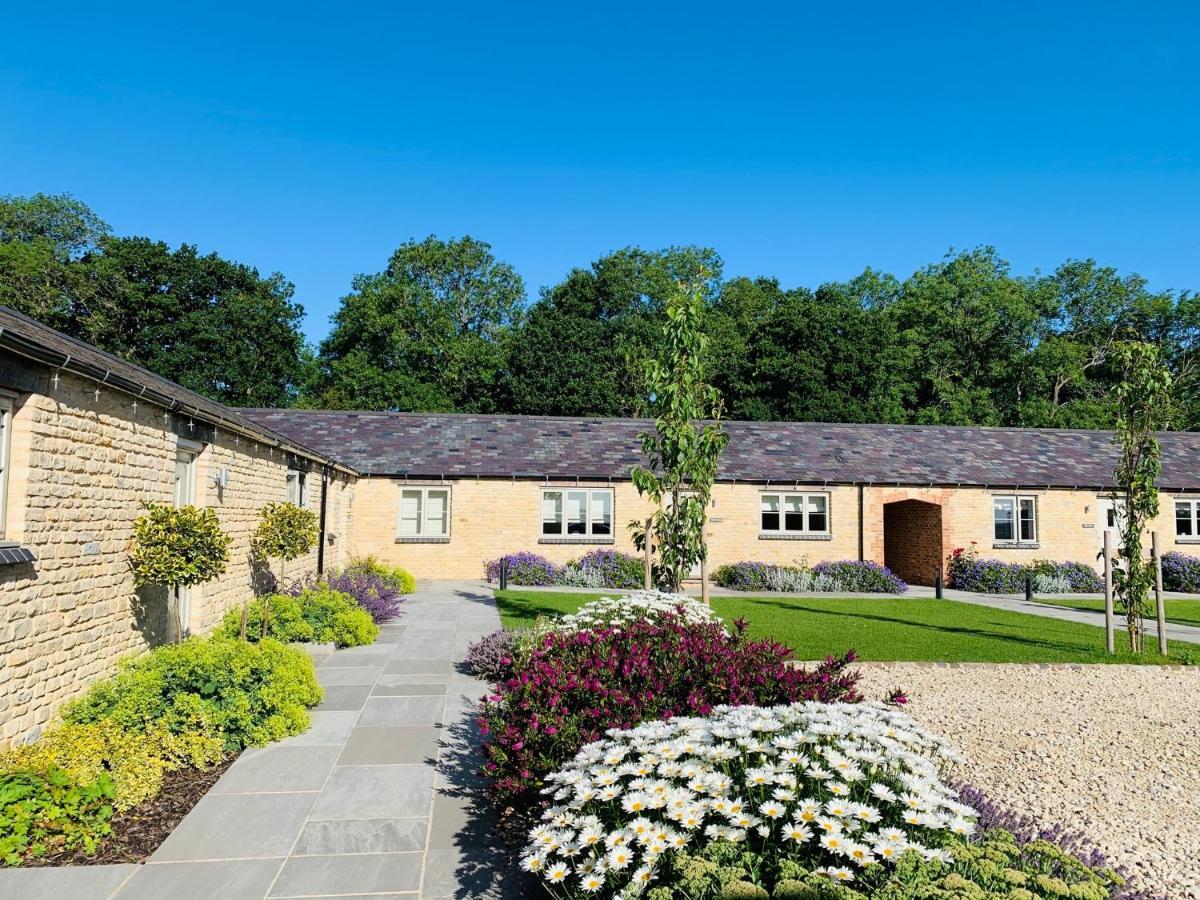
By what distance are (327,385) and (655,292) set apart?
21.2 m

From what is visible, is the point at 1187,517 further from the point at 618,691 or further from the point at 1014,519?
the point at 618,691

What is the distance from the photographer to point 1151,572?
1206cm

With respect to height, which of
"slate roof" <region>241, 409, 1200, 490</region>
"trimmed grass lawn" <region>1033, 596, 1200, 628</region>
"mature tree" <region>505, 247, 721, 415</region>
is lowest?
"trimmed grass lawn" <region>1033, 596, 1200, 628</region>

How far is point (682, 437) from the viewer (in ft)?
33.4

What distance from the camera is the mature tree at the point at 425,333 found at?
39.9m

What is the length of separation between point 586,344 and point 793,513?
19778 millimetres

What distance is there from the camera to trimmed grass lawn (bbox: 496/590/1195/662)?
36.5ft

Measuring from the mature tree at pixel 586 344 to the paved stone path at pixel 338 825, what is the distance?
1144 inches

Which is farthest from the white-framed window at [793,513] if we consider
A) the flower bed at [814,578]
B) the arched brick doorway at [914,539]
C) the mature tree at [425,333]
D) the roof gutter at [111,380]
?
the mature tree at [425,333]

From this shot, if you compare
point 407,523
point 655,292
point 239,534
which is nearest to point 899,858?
point 239,534

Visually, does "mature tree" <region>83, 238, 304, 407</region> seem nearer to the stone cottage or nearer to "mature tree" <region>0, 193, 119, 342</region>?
"mature tree" <region>0, 193, 119, 342</region>

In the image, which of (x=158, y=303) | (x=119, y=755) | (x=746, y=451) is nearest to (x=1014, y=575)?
(x=746, y=451)

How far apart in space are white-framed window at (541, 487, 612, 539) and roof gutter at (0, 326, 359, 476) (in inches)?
426

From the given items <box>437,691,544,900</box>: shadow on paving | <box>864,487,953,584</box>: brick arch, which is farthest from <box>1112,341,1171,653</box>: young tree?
<box>437,691,544,900</box>: shadow on paving
